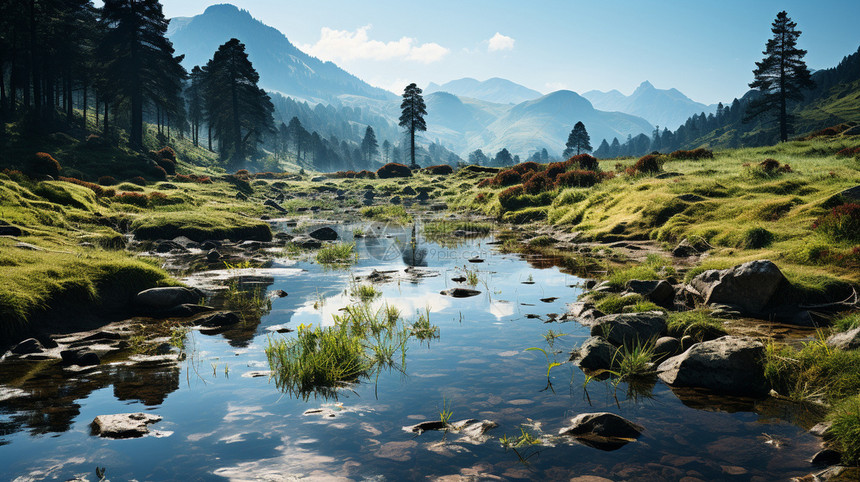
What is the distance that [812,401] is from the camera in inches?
196

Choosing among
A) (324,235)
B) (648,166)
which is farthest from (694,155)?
(324,235)

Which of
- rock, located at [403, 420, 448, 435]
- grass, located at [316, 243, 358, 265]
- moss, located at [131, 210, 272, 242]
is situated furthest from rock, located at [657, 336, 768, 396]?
moss, located at [131, 210, 272, 242]

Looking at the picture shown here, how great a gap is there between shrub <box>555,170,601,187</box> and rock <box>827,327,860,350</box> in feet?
77.5

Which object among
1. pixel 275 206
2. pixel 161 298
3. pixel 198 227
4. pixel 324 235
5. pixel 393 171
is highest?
pixel 393 171

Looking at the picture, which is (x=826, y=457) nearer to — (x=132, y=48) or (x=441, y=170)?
(x=132, y=48)

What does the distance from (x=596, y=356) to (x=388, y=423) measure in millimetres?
3128

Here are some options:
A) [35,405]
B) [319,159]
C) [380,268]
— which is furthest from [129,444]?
[319,159]

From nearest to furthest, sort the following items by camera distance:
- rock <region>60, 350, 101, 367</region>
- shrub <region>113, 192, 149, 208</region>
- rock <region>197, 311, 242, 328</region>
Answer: rock <region>60, 350, 101, 367</region>
rock <region>197, 311, 242, 328</region>
shrub <region>113, 192, 149, 208</region>

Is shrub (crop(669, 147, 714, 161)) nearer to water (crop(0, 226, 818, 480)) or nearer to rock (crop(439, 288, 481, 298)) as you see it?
rock (crop(439, 288, 481, 298))

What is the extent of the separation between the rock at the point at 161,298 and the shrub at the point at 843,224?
1395 cm

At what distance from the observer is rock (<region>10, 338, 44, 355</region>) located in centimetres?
637

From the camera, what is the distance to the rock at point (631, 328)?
6.79 meters

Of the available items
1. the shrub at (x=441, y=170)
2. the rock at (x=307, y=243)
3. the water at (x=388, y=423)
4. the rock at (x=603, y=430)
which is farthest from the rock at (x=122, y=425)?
the shrub at (x=441, y=170)

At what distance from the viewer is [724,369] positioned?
5.51 m
